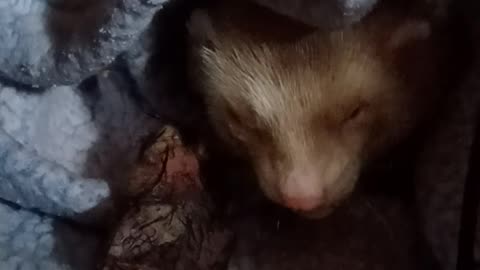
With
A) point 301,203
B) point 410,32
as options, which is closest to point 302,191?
point 301,203

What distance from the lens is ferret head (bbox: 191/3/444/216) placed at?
920mm

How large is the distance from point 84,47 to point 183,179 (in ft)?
0.52

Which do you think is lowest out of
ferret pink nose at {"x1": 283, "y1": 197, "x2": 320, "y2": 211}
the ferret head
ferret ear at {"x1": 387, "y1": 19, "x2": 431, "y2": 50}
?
ferret pink nose at {"x1": 283, "y1": 197, "x2": 320, "y2": 211}

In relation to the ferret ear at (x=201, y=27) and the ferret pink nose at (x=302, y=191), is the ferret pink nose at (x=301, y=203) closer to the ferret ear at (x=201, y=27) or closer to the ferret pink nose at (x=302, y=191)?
the ferret pink nose at (x=302, y=191)

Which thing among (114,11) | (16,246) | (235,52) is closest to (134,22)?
(114,11)

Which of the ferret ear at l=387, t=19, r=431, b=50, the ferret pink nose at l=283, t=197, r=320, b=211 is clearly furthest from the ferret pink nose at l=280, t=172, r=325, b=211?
the ferret ear at l=387, t=19, r=431, b=50

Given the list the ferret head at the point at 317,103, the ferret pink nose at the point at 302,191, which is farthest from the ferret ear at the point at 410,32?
the ferret pink nose at the point at 302,191

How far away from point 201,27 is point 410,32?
0.20 metres

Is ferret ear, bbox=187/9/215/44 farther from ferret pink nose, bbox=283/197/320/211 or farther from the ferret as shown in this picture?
ferret pink nose, bbox=283/197/320/211

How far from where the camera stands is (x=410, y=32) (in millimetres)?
943

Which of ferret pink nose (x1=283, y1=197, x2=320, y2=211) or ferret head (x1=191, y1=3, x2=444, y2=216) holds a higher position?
ferret head (x1=191, y1=3, x2=444, y2=216)

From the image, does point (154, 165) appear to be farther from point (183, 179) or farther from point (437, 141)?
point (437, 141)

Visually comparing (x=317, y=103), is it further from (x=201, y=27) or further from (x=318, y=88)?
(x=201, y=27)

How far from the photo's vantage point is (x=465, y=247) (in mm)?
854
